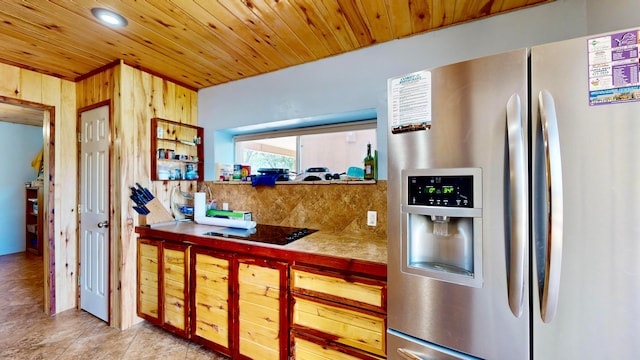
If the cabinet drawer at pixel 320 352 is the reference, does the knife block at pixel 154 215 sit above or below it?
above

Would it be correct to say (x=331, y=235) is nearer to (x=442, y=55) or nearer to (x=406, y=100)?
(x=406, y=100)

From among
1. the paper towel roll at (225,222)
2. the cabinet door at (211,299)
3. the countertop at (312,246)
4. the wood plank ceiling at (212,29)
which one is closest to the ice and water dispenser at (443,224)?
the countertop at (312,246)

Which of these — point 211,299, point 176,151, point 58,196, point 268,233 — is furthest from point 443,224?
point 58,196

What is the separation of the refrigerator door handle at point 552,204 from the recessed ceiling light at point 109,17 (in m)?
2.35

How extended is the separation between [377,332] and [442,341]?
40 cm

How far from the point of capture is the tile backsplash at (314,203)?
2.03 metres

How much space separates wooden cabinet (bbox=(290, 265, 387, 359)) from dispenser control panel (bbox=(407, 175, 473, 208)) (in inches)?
21.2

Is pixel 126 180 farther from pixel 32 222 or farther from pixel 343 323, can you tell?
pixel 32 222

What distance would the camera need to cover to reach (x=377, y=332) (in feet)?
4.38

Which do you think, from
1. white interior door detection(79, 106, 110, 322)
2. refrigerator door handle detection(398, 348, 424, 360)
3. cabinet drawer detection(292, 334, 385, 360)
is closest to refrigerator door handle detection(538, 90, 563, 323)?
refrigerator door handle detection(398, 348, 424, 360)

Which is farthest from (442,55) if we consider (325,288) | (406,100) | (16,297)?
(16,297)

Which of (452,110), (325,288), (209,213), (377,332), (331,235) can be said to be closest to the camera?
(452,110)

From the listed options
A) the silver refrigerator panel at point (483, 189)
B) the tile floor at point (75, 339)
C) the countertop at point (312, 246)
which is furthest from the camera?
the tile floor at point (75, 339)

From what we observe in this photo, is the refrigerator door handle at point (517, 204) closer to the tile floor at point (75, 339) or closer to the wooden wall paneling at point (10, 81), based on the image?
the tile floor at point (75, 339)
